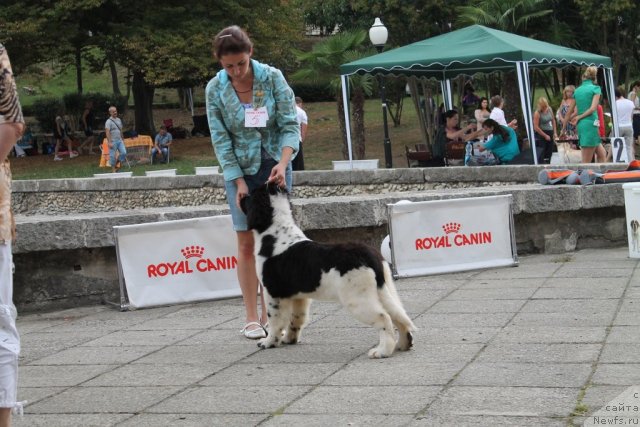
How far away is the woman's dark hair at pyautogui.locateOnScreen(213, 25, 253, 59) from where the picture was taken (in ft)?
21.0

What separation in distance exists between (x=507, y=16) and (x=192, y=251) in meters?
25.1

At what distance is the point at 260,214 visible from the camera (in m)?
6.36

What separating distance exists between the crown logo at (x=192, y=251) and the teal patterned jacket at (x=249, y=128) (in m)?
2.12

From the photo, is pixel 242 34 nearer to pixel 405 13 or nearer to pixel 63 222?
pixel 63 222

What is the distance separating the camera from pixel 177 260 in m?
8.69

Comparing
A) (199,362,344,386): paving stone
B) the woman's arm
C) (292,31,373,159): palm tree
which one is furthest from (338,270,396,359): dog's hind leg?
(292,31,373,159): palm tree

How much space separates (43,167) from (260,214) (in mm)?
31403

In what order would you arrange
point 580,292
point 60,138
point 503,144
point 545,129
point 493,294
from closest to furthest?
point 580,292 < point 493,294 < point 503,144 < point 545,129 < point 60,138

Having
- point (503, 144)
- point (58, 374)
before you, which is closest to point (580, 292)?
point (58, 374)

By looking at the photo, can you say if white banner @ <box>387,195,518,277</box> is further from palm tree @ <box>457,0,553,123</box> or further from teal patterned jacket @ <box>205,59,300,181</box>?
palm tree @ <box>457,0,553,123</box>

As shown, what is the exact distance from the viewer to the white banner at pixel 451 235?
9.37 metres

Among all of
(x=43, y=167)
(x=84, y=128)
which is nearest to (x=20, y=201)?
(x=43, y=167)

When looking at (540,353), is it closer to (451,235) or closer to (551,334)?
(551,334)

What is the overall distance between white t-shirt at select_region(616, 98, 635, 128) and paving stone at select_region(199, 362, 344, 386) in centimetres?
1808
